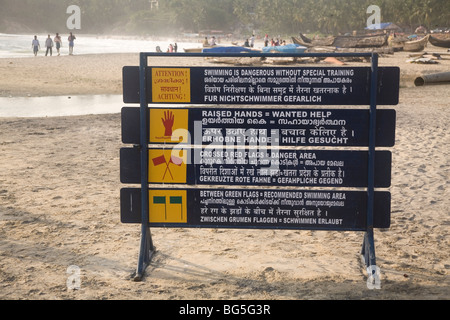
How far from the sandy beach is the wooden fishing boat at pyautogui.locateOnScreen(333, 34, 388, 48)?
31979 millimetres

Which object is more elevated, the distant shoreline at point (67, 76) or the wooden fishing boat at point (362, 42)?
the wooden fishing boat at point (362, 42)

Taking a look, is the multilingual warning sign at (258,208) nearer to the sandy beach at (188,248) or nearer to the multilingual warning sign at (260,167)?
the multilingual warning sign at (260,167)

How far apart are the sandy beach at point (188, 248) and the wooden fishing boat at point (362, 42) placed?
1259 inches

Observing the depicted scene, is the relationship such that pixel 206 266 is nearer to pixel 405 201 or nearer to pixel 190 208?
pixel 190 208

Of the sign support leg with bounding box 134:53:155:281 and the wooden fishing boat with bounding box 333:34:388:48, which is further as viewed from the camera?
the wooden fishing boat with bounding box 333:34:388:48

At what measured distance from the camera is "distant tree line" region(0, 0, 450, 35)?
359 feet

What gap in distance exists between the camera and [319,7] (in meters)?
136

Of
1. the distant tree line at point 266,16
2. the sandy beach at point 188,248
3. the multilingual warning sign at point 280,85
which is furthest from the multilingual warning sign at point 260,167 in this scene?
the distant tree line at point 266,16

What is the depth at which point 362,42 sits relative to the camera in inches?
1572

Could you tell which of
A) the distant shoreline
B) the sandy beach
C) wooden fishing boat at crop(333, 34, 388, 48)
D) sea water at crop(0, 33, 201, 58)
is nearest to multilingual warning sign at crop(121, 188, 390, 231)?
the sandy beach

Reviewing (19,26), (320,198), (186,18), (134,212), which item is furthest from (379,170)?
(19,26)

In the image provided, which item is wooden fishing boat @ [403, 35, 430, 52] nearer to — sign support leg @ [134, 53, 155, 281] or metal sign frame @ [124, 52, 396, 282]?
metal sign frame @ [124, 52, 396, 282]

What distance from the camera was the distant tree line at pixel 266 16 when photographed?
110m

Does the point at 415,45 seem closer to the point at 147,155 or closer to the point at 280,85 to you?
the point at 280,85
